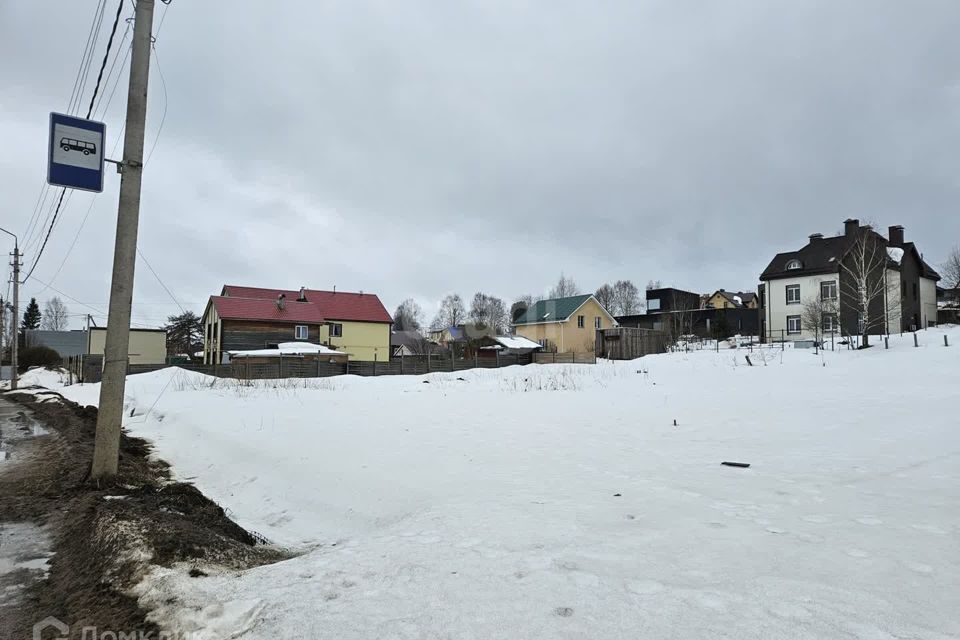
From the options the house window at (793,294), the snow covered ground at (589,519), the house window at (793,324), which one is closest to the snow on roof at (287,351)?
the snow covered ground at (589,519)

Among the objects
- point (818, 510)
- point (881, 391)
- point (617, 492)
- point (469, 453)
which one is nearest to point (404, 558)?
point (617, 492)

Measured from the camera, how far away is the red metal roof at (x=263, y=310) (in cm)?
3697

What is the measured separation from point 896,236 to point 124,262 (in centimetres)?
4869

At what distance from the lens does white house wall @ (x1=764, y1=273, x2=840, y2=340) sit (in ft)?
123

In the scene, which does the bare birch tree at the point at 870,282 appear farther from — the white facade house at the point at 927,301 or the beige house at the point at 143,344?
the beige house at the point at 143,344

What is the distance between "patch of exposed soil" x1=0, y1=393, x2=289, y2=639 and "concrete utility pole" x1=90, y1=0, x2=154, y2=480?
1.74 feet

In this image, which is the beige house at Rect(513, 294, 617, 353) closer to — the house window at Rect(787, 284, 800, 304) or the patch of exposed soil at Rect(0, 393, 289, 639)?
the house window at Rect(787, 284, 800, 304)

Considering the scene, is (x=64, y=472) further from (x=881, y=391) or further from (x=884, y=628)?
(x=881, y=391)

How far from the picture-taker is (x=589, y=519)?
163 inches

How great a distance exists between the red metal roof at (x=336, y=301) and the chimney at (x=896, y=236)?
135ft

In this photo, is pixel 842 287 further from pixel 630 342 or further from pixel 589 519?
pixel 589 519

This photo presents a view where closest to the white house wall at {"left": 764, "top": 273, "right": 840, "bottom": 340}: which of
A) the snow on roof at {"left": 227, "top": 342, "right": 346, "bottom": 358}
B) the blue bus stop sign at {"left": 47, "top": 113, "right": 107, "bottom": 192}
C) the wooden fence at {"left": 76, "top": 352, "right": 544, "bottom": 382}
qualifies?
the wooden fence at {"left": 76, "top": 352, "right": 544, "bottom": 382}

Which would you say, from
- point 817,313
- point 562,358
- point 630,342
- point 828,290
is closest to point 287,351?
point 562,358

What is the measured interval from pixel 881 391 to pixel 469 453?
1000cm
